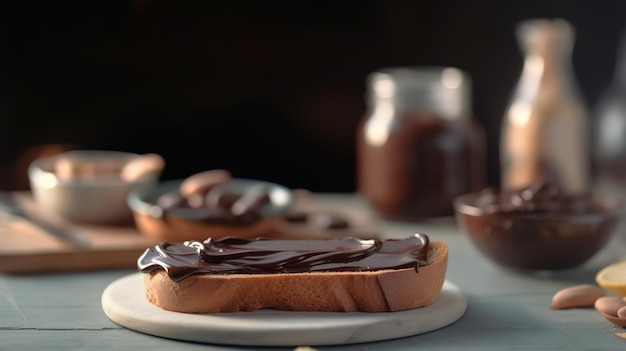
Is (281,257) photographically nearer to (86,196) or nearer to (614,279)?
(614,279)

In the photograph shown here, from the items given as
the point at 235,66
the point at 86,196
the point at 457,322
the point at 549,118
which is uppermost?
the point at 235,66

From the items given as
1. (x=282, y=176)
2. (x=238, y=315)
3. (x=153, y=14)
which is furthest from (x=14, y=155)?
(x=238, y=315)

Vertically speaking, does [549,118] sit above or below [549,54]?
below

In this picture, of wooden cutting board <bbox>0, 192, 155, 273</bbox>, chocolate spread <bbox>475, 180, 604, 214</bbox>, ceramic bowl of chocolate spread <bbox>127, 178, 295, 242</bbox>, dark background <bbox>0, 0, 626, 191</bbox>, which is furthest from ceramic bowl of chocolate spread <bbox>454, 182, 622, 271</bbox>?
dark background <bbox>0, 0, 626, 191</bbox>

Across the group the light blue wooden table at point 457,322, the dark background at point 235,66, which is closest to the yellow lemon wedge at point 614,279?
the light blue wooden table at point 457,322

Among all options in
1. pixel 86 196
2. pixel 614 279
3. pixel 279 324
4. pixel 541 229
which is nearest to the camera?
pixel 279 324

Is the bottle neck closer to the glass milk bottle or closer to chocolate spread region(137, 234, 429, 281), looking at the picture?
the glass milk bottle

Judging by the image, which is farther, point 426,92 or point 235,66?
point 235,66

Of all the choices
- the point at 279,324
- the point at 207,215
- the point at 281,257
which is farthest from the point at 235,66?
the point at 279,324
